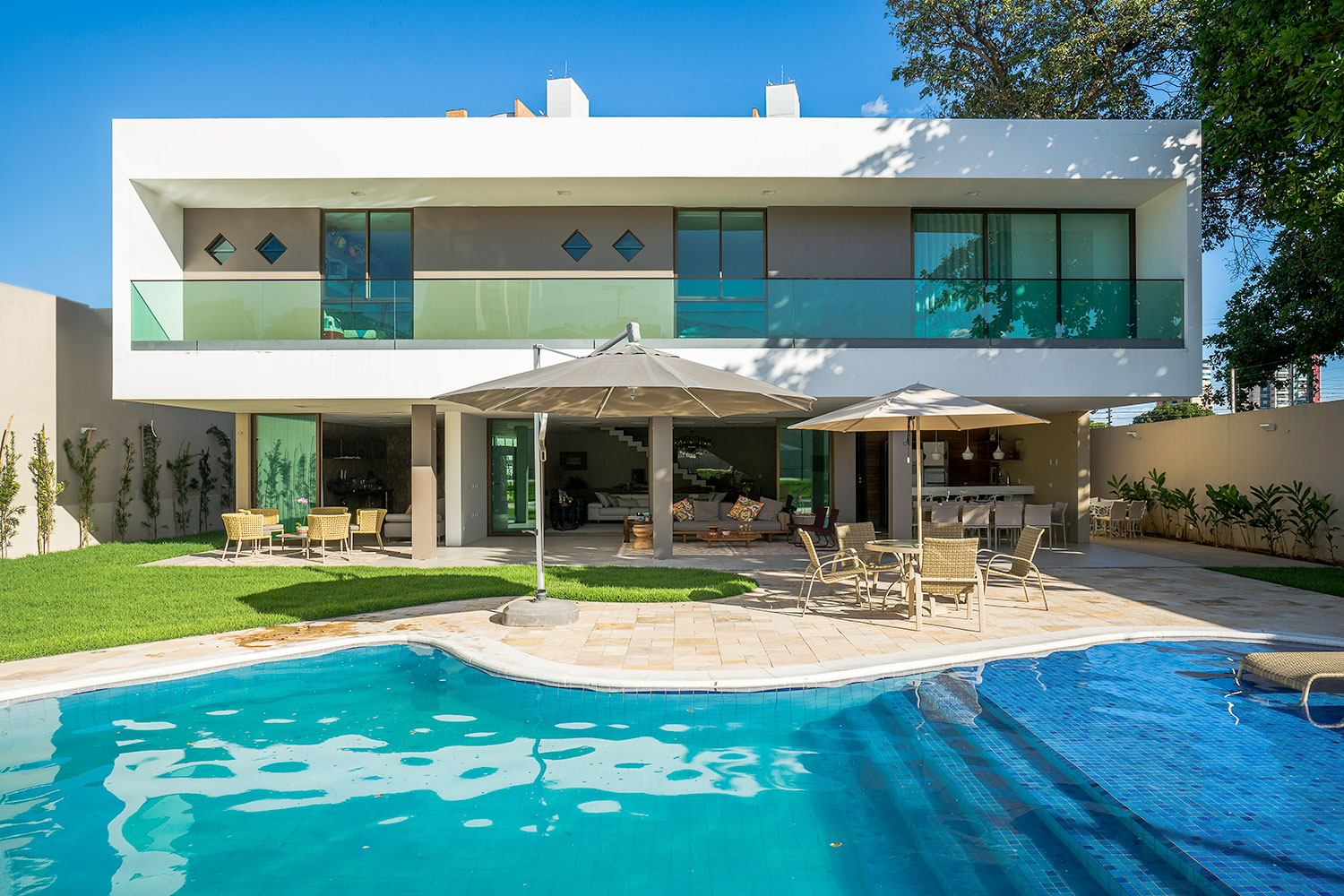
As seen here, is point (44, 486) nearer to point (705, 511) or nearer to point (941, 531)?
point (705, 511)

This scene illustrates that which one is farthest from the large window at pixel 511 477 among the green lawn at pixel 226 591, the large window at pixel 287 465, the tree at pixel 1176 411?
the tree at pixel 1176 411

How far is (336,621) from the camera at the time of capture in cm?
791

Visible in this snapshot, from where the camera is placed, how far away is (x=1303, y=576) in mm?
10539

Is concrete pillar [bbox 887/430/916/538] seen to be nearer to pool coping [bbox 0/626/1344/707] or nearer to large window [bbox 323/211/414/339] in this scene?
pool coping [bbox 0/626/1344/707]

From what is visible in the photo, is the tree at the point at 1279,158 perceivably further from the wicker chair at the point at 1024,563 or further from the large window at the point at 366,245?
the large window at the point at 366,245

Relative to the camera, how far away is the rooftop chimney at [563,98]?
13.5m

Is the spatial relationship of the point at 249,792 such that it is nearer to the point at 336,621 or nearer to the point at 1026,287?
the point at 336,621

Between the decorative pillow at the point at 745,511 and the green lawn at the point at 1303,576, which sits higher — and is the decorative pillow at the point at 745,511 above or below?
above

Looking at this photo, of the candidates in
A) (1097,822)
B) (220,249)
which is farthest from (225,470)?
(1097,822)

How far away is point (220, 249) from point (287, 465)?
4408 mm

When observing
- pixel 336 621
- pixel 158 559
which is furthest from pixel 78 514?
pixel 336 621

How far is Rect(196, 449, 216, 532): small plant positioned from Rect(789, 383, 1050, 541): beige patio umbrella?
1545 cm

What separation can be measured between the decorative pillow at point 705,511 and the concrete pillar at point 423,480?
16.6ft

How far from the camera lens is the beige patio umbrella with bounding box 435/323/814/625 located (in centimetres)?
613
